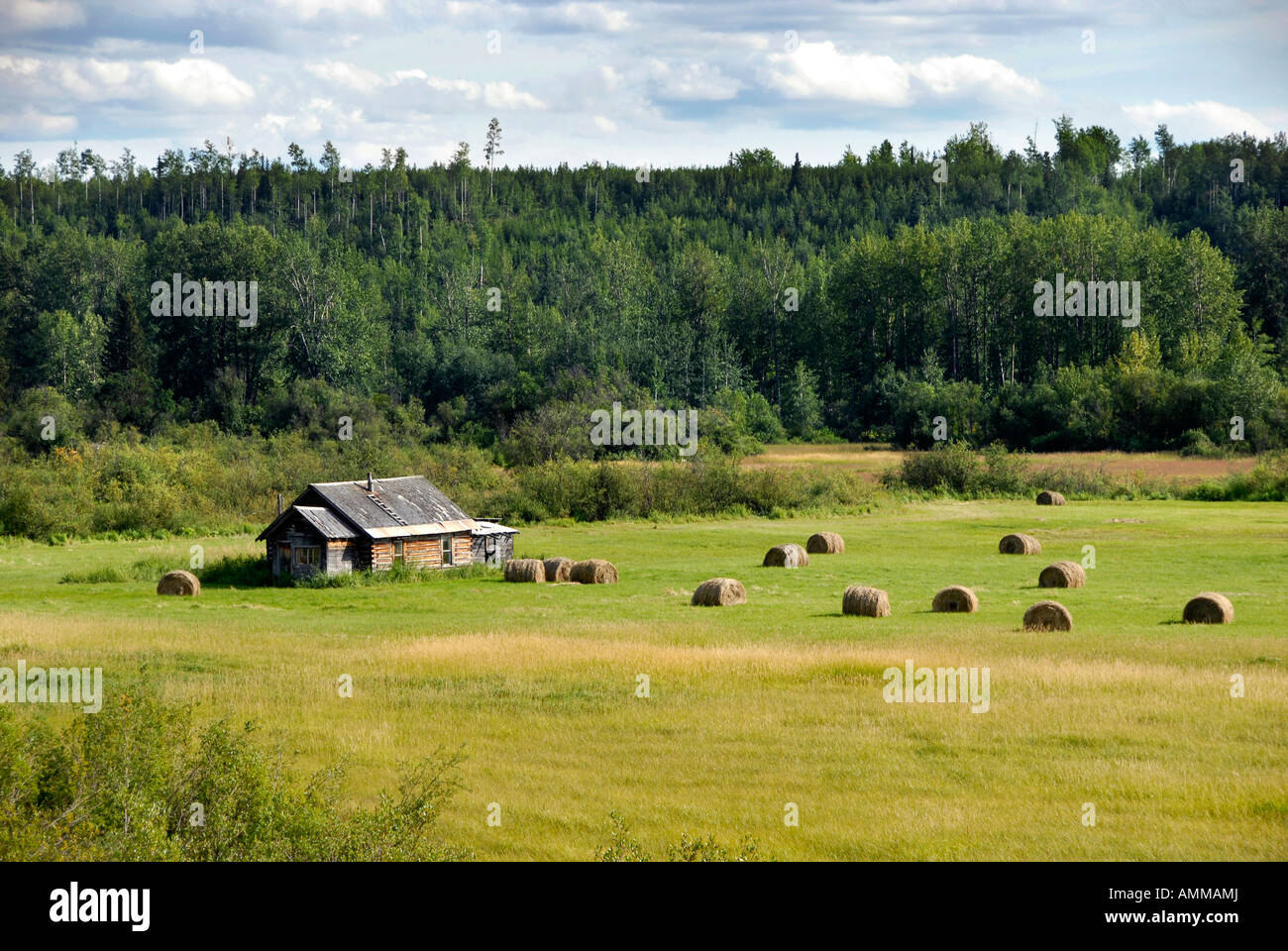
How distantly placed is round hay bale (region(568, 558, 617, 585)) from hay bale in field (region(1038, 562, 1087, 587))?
1395 cm

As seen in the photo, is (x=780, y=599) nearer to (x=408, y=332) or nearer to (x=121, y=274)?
(x=408, y=332)

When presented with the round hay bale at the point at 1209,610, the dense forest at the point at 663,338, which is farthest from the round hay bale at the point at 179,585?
the dense forest at the point at 663,338

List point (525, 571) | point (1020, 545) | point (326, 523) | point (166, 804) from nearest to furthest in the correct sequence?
point (166, 804) < point (525, 571) < point (326, 523) < point (1020, 545)

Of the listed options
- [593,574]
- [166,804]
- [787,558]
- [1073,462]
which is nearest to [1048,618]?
[787,558]

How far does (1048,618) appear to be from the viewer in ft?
102

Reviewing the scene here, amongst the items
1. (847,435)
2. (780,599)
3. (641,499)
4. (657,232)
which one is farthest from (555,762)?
(657,232)

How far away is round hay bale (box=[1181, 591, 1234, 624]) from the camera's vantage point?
103 ft

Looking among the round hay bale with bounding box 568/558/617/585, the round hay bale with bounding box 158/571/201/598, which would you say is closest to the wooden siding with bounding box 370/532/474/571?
the round hay bale with bounding box 158/571/201/598

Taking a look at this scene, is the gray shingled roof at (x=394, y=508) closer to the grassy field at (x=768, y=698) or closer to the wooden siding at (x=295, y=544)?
the wooden siding at (x=295, y=544)

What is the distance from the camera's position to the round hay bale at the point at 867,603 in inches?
1353

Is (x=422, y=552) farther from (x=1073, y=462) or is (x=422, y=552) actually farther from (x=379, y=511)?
(x=1073, y=462)

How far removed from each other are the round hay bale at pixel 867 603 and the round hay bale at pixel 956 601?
4.97 feet

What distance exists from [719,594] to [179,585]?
18054mm

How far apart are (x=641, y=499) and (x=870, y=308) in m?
69.3
